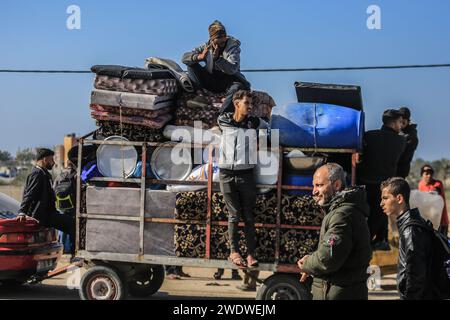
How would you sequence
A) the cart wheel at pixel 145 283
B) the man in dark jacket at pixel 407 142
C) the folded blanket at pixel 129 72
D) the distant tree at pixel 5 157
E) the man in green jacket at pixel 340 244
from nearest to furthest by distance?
the man in green jacket at pixel 340 244
the folded blanket at pixel 129 72
the man in dark jacket at pixel 407 142
the cart wheel at pixel 145 283
the distant tree at pixel 5 157

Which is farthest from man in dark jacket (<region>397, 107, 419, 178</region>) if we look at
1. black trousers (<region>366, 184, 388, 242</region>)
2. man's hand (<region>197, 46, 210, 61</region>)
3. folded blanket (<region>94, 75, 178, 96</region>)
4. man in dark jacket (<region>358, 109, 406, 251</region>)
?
folded blanket (<region>94, 75, 178, 96</region>)

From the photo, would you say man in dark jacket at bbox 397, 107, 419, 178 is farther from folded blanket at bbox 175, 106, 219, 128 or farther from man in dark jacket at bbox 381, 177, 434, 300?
man in dark jacket at bbox 381, 177, 434, 300

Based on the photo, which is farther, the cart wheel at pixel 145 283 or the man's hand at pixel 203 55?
the cart wheel at pixel 145 283

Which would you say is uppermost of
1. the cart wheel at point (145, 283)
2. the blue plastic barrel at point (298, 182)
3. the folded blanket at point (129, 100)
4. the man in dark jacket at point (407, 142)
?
the folded blanket at point (129, 100)

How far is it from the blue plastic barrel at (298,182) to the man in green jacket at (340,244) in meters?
2.80

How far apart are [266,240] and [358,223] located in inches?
121

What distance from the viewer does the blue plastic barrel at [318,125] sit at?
873 cm

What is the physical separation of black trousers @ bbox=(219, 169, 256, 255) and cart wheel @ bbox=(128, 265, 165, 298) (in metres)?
2.13

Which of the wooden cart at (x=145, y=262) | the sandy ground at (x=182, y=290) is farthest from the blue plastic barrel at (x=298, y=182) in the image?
the sandy ground at (x=182, y=290)

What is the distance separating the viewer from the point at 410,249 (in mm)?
5535

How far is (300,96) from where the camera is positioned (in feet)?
31.1

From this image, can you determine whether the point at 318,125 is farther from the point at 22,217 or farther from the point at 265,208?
the point at 22,217

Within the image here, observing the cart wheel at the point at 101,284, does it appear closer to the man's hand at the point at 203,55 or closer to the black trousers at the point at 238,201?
the black trousers at the point at 238,201

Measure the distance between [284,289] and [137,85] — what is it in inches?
109
